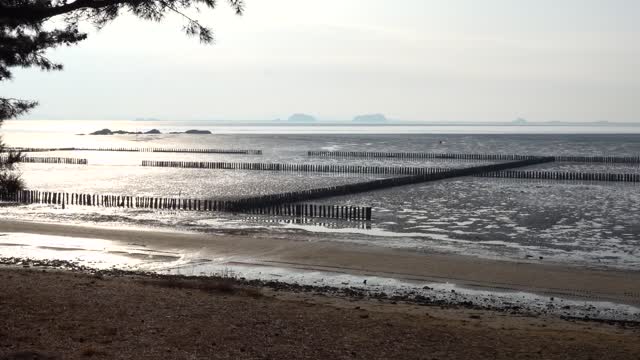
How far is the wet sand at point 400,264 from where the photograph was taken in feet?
68.2

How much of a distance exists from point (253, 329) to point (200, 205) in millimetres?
30483

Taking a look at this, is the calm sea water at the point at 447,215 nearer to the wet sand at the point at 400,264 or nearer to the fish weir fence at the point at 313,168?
the wet sand at the point at 400,264

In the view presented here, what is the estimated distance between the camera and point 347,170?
76.6 m

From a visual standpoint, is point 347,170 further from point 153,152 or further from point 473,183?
point 153,152

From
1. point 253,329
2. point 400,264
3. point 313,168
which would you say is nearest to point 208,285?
point 253,329

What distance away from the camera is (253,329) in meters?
12.4

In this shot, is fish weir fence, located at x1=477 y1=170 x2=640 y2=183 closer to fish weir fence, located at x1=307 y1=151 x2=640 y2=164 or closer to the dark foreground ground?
fish weir fence, located at x1=307 y1=151 x2=640 y2=164

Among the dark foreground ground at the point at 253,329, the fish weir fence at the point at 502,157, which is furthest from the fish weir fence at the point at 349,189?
the dark foreground ground at the point at 253,329

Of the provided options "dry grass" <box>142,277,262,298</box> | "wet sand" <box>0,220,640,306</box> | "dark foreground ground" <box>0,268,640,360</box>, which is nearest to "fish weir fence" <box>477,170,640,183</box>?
"wet sand" <box>0,220,640,306</box>

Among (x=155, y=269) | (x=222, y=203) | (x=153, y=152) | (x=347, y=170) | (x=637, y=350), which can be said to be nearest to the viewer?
(x=637, y=350)

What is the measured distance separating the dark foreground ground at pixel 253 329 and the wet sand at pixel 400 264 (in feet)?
15.8

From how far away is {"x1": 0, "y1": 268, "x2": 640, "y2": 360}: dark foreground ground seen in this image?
1098cm

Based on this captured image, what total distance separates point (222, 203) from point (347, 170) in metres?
36.1

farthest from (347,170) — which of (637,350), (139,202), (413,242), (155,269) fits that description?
(637,350)
